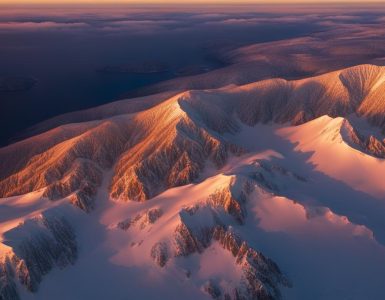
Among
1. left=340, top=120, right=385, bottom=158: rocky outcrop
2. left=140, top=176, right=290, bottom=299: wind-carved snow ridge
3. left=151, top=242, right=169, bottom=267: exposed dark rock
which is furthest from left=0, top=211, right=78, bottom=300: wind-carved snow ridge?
left=340, top=120, right=385, bottom=158: rocky outcrop

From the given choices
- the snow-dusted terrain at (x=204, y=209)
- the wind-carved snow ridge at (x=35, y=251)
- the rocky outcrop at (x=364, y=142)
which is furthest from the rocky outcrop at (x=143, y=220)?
the rocky outcrop at (x=364, y=142)

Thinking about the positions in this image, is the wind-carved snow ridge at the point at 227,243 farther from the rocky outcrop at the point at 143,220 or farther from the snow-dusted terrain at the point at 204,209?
the rocky outcrop at the point at 143,220

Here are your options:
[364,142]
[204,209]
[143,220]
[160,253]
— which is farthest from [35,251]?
[364,142]

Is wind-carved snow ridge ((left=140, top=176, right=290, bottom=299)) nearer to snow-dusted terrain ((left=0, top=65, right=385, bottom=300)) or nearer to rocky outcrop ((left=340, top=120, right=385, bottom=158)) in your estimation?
snow-dusted terrain ((left=0, top=65, right=385, bottom=300))

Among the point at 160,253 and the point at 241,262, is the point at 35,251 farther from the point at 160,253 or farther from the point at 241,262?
the point at 241,262

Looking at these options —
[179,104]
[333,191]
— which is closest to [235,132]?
[179,104]
